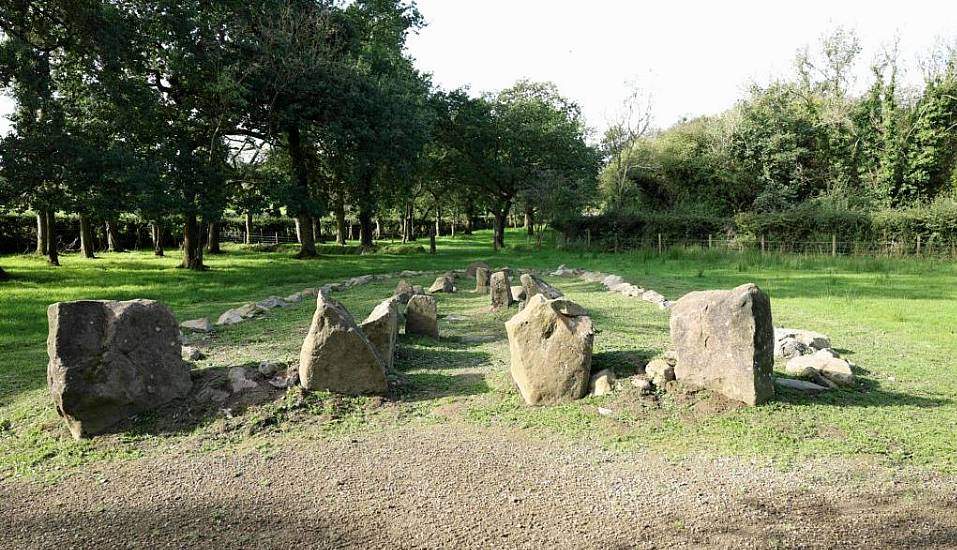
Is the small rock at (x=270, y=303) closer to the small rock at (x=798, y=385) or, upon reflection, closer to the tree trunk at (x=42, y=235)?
the small rock at (x=798, y=385)

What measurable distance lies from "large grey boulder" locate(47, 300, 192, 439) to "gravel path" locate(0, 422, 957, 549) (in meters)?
0.78

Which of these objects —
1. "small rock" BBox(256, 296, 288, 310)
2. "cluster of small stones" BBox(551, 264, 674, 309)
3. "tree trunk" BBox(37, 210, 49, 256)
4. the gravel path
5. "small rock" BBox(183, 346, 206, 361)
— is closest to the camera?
the gravel path

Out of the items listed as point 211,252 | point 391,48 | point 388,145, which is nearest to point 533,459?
point 388,145

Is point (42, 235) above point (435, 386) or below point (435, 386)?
above

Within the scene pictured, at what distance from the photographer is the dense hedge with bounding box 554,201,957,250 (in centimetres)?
2054

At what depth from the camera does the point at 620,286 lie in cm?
1316

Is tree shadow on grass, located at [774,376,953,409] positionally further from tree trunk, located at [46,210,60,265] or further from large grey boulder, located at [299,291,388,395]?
tree trunk, located at [46,210,60,265]

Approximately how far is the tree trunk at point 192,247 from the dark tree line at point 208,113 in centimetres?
5

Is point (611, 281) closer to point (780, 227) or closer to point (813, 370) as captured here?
point (813, 370)

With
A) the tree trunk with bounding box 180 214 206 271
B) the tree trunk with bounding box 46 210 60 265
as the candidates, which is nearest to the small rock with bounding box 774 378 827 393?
the tree trunk with bounding box 180 214 206 271

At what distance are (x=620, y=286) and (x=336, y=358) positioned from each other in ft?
29.2

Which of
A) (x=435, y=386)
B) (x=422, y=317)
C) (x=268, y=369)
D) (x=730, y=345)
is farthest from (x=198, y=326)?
(x=730, y=345)

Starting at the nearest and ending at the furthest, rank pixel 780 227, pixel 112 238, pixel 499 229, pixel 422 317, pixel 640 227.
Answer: pixel 422 317 < pixel 780 227 < pixel 640 227 < pixel 112 238 < pixel 499 229

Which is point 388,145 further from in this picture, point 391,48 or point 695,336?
point 695,336
